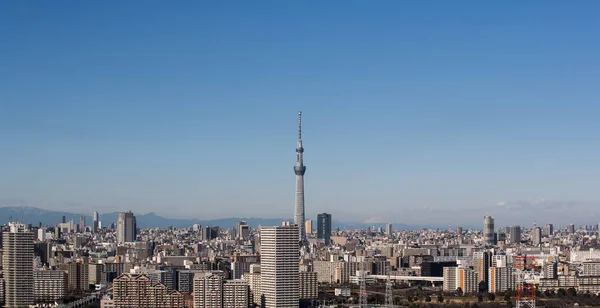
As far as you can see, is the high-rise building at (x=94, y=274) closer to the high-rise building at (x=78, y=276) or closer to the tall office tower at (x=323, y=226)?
the high-rise building at (x=78, y=276)

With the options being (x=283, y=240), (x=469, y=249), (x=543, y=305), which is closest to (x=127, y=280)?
(x=283, y=240)

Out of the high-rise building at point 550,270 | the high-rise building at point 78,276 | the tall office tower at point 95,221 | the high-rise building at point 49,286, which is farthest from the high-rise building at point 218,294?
the tall office tower at point 95,221

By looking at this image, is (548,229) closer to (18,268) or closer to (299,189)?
(299,189)

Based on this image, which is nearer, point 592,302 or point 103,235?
point 592,302

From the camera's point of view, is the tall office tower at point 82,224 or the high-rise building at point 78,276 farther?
the tall office tower at point 82,224

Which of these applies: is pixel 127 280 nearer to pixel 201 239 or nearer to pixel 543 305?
pixel 543 305

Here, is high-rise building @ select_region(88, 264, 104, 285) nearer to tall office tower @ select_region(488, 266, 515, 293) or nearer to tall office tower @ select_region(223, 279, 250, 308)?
tall office tower @ select_region(223, 279, 250, 308)
